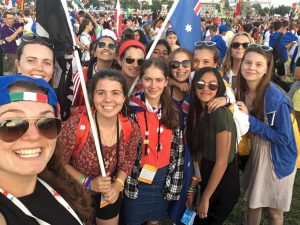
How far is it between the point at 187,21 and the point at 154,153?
2038 millimetres

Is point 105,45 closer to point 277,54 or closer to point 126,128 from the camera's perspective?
point 126,128

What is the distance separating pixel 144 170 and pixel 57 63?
1.50 meters

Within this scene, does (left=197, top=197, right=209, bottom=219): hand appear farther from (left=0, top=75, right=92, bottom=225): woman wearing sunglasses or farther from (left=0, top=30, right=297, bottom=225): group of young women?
(left=0, top=75, right=92, bottom=225): woman wearing sunglasses

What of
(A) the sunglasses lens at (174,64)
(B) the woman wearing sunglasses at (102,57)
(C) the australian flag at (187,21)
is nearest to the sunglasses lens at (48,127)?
(A) the sunglasses lens at (174,64)

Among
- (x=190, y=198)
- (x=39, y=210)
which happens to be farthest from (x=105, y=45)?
(x=39, y=210)

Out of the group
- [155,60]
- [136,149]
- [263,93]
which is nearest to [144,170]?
[136,149]

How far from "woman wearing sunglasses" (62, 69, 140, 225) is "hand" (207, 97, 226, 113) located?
690mm

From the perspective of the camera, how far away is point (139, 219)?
2.95m

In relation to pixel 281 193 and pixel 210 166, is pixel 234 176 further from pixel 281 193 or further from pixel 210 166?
pixel 281 193

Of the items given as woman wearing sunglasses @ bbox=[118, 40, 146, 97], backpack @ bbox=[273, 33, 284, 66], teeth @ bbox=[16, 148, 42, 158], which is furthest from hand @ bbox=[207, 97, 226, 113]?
backpack @ bbox=[273, 33, 284, 66]

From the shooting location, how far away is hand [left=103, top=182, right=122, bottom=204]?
251 centimetres

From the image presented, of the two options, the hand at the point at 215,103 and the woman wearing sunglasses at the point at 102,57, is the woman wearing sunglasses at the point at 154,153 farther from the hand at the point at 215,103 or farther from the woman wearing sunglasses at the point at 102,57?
the woman wearing sunglasses at the point at 102,57

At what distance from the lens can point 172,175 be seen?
2.94 m

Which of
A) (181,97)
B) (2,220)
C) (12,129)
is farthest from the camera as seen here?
(181,97)
